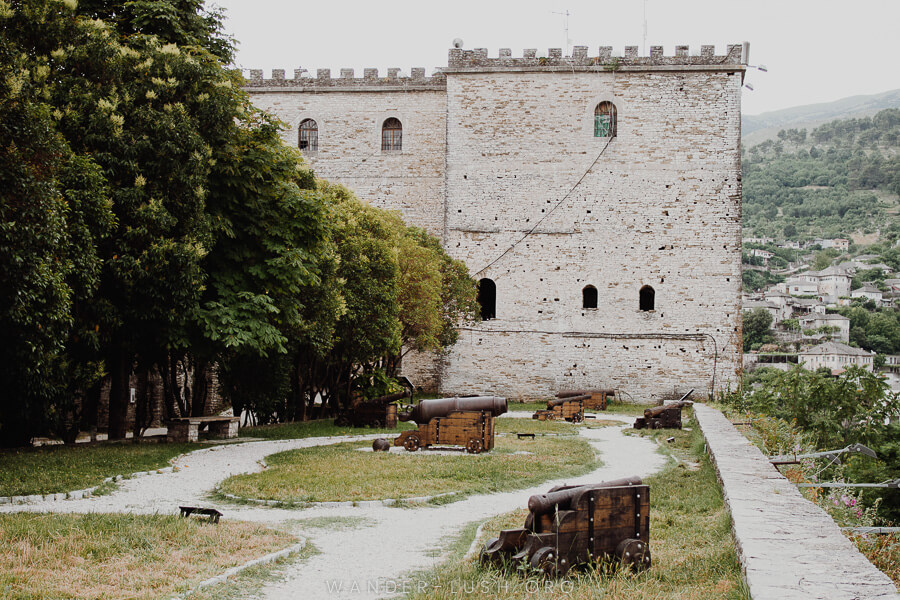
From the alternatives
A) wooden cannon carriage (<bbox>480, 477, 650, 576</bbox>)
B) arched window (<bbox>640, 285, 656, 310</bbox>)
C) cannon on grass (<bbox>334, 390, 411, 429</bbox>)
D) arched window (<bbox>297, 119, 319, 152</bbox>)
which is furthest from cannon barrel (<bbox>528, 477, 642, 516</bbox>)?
arched window (<bbox>297, 119, 319, 152</bbox>)

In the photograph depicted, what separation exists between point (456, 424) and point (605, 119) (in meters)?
18.7

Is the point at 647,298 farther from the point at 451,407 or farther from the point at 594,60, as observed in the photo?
the point at 451,407

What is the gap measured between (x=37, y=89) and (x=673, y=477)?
375 inches

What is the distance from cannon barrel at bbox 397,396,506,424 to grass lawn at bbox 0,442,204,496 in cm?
385

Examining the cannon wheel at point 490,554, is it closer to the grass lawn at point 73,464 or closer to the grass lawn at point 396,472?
the grass lawn at point 396,472

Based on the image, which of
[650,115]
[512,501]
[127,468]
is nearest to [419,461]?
[512,501]

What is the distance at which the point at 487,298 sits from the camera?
29.4 metres

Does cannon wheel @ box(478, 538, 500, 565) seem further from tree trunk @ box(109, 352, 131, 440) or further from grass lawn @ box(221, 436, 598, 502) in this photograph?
tree trunk @ box(109, 352, 131, 440)

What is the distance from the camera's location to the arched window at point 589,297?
28.5m

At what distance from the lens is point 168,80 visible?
41.9 ft

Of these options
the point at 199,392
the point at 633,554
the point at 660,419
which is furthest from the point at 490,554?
the point at 199,392

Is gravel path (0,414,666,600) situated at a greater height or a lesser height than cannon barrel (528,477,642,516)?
lesser

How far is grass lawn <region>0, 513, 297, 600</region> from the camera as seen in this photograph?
15.9 feet

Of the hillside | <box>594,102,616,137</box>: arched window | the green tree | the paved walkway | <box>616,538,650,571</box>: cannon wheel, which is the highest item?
the hillside
